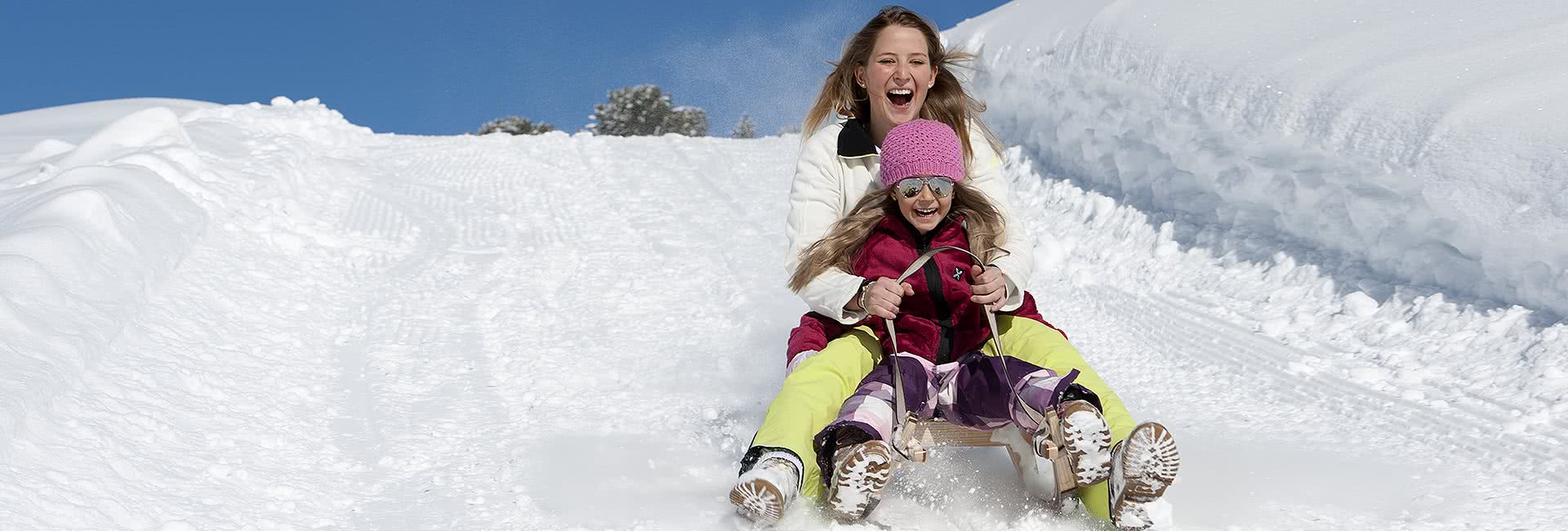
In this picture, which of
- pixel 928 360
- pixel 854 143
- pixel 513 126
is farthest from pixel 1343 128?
pixel 513 126

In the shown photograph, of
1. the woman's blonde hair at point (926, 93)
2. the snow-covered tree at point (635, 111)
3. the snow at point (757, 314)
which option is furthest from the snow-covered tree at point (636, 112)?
the woman's blonde hair at point (926, 93)

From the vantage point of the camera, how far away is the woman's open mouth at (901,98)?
286cm

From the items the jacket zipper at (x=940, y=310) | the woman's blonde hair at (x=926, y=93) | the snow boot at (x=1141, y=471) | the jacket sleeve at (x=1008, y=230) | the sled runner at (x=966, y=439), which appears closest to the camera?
the snow boot at (x=1141, y=471)

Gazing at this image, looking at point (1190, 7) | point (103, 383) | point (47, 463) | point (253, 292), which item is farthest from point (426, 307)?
point (1190, 7)

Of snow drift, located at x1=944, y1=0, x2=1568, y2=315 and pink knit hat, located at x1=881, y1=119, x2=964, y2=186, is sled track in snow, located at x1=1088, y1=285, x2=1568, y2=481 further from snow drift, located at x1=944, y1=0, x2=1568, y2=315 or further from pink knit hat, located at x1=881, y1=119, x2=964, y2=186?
pink knit hat, located at x1=881, y1=119, x2=964, y2=186

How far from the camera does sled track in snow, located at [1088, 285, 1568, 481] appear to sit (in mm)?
2492

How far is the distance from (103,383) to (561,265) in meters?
2.33

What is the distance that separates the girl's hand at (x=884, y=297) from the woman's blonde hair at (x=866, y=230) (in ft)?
0.64

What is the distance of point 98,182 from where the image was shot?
4.08m

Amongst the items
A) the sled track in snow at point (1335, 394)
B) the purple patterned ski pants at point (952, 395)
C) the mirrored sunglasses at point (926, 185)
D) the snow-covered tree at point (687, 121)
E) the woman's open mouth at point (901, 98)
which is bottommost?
the sled track in snow at point (1335, 394)

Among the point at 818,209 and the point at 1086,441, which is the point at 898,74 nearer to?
the point at 818,209

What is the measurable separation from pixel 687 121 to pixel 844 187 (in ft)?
107

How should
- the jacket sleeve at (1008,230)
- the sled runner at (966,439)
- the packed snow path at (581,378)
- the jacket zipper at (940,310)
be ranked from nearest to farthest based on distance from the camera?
the sled runner at (966,439)
the packed snow path at (581,378)
the jacket zipper at (940,310)
the jacket sleeve at (1008,230)

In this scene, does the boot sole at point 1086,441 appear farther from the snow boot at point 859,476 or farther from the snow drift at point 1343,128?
the snow drift at point 1343,128
